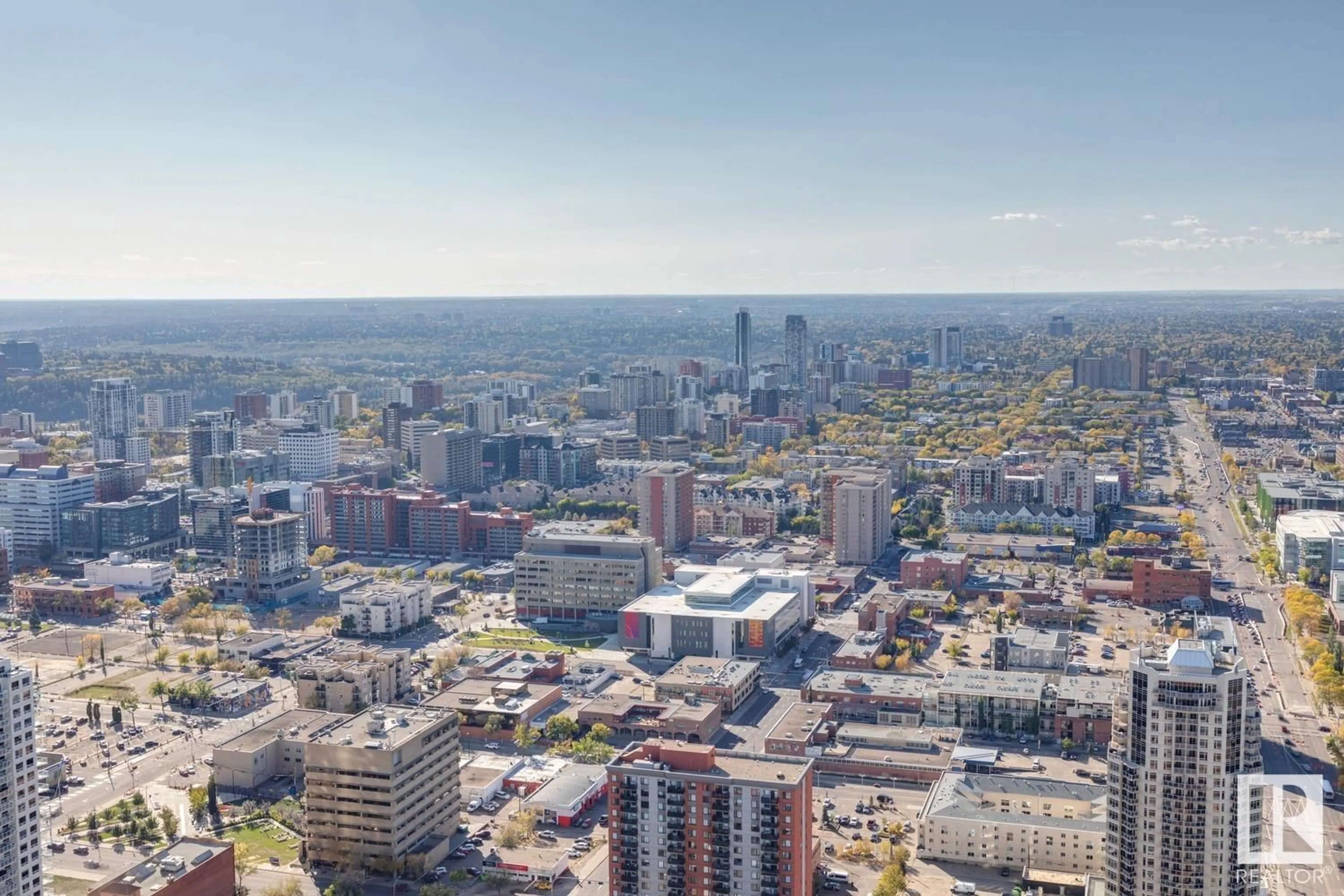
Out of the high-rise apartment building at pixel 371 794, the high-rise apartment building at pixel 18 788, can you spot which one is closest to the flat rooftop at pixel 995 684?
the high-rise apartment building at pixel 371 794

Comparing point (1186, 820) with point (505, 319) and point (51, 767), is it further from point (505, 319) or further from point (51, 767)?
point (505, 319)

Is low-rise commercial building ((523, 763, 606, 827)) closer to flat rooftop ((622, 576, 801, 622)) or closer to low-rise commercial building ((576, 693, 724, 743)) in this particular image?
low-rise commercial building ((576, 693, 724, 743))

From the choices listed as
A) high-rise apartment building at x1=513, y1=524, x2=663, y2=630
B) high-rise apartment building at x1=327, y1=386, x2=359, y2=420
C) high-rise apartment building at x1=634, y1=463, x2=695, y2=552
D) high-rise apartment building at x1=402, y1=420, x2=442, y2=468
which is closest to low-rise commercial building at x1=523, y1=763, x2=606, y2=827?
high-rise apartment building at x1=513, y1=524, x2=663, y2=630

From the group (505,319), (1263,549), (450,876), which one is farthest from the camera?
(505,319)

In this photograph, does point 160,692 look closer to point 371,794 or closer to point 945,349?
point 371,794

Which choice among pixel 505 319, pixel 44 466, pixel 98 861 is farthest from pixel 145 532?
pixel 505 319

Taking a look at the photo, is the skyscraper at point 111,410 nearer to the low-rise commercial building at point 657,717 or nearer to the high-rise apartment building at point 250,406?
the high-rise apartment building at point 250,406
